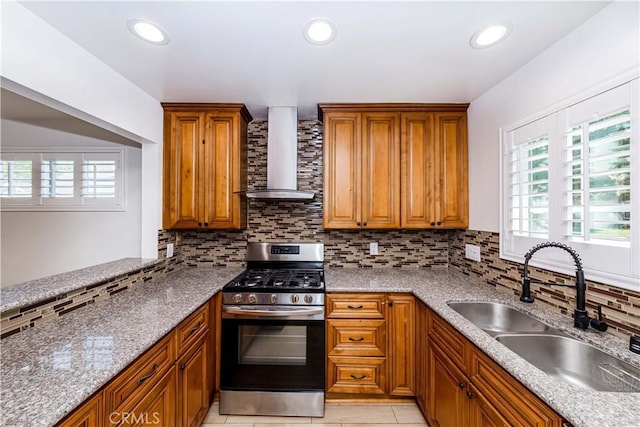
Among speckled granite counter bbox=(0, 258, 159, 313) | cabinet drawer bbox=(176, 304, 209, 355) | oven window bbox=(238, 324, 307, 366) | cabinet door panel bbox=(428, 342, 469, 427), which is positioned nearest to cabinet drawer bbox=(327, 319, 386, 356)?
oven window bbox=(238, 324, 307, 366)

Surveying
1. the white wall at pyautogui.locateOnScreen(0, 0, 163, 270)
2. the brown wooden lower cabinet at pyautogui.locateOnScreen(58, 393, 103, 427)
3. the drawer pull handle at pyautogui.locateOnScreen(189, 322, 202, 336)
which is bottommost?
the drawer pull handle at pyautogui.locateOnScreen(189, 322, 202, 336)

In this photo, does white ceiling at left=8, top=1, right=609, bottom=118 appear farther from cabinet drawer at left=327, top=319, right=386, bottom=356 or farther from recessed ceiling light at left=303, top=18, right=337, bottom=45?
cabinet drawer at left=327, top=319, right=386, bottom=356

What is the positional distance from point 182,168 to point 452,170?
7.81 feet

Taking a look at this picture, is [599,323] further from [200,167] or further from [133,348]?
[200,167]

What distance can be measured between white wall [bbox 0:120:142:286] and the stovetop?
1.42 m

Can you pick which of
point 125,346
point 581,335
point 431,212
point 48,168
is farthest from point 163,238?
point 581,335

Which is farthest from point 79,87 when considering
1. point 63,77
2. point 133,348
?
point 133,348

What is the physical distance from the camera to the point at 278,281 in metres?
2.15

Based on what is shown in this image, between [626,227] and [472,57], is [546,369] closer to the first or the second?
[626,227]

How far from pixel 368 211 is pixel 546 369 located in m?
1.51

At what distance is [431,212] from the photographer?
2438mm

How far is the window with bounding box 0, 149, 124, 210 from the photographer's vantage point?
A: 2.84m

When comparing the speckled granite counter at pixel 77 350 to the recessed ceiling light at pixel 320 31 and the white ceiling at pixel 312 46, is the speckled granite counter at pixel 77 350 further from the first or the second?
the recessed ceiling light at pixel 320 31

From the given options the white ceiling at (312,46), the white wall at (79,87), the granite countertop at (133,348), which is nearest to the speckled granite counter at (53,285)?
the granite countertop at (133,348)
